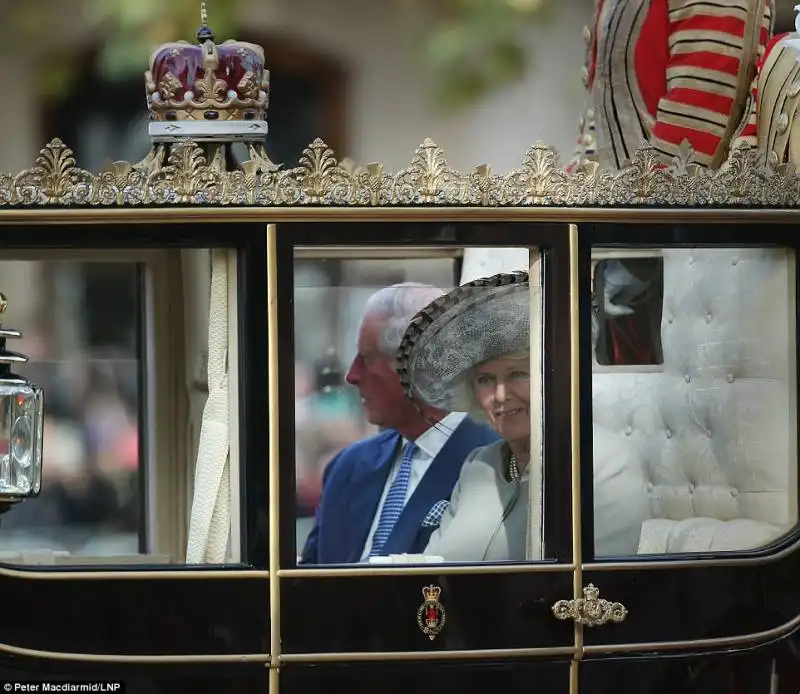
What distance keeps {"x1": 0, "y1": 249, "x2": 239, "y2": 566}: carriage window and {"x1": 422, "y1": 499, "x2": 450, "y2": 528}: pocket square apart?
0.47 m

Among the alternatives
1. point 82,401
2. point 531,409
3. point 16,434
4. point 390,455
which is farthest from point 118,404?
point 531,409

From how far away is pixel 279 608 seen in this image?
→ 3818 millimetres

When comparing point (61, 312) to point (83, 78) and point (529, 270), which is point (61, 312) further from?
point (83, 78)

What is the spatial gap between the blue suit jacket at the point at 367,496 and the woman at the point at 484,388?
0.04m

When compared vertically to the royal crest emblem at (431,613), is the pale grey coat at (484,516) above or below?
above

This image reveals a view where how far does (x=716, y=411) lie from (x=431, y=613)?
855mm

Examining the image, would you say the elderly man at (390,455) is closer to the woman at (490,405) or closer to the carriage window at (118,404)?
the woman at (490,405)

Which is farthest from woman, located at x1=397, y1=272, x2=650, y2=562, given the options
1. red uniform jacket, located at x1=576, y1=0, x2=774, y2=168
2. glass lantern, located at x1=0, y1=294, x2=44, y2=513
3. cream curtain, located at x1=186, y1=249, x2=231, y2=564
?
glass lantern, located at x1=0, y1=294, x2=44, y2=513

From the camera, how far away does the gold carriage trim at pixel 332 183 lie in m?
3.82

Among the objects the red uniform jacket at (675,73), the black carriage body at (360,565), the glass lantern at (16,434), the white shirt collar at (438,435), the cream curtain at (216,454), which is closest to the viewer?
the glass lantern at (16,434)

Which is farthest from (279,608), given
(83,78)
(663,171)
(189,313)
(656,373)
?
(83,78)

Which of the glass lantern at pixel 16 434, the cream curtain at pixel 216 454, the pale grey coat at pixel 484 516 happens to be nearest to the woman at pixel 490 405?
the pale grey coat at pixel 484 516

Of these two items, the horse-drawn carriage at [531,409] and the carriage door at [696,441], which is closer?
the horse-drawn carriage at [531,409]

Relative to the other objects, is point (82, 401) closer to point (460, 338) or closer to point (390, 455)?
point (390, 455)
